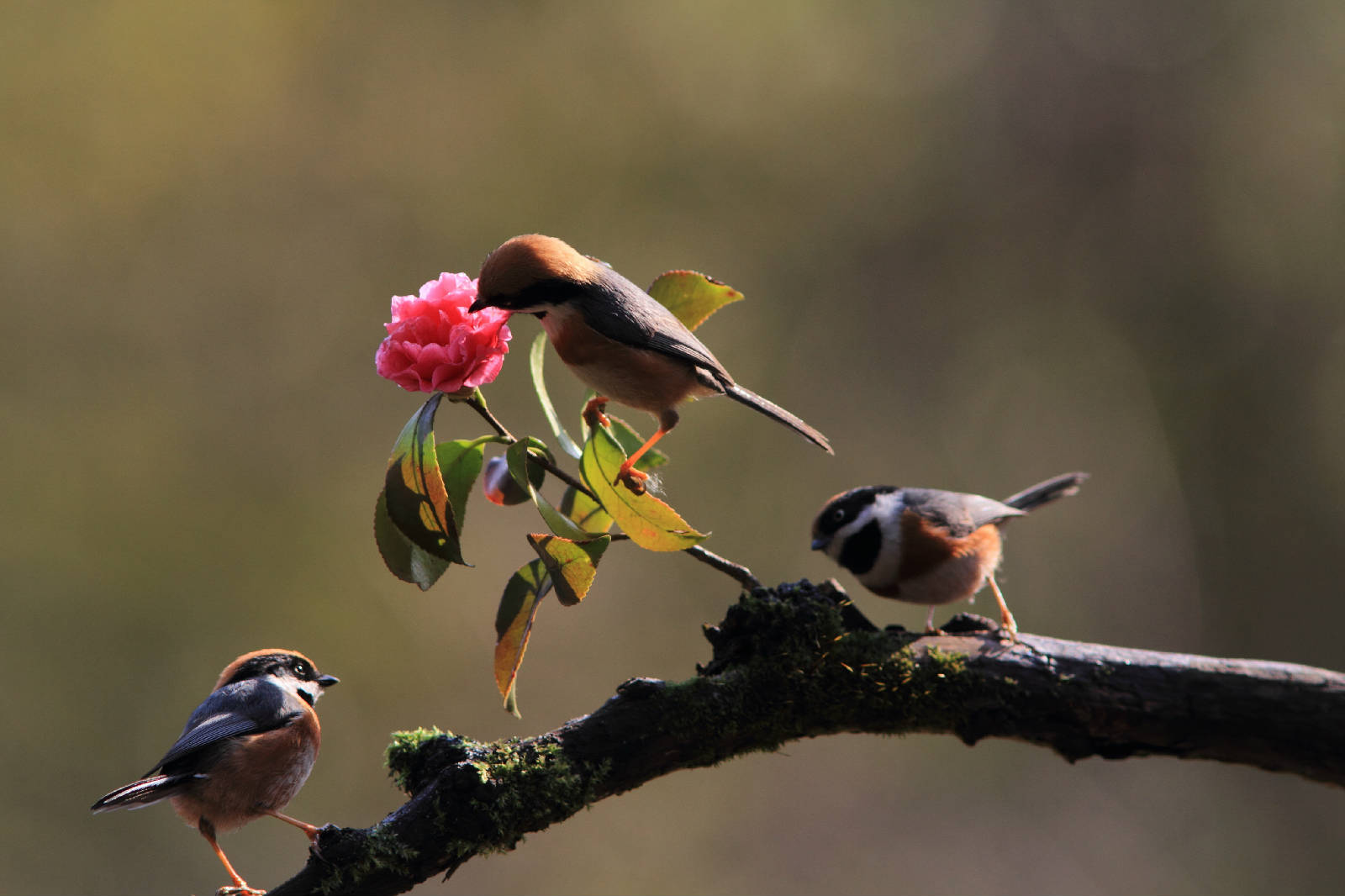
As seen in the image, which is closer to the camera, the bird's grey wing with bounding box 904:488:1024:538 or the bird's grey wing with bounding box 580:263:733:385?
the bird's grey wing with bounding box 580:263:733:385

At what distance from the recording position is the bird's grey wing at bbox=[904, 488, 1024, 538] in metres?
2.91

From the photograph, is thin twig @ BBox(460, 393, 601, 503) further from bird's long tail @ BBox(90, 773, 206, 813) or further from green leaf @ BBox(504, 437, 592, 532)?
bird's long tail @ BBox(90, 773, 206, 813)

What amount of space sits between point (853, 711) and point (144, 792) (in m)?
1.63

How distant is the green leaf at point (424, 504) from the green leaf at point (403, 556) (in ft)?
0.14

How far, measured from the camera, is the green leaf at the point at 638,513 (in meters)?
1.80

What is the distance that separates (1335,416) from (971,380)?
7.29 feet

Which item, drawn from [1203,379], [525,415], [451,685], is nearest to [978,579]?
[525,415]

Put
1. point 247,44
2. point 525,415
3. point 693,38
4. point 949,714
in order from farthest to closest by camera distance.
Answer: point 693,38 → point 247,44 → point 525,415 → point 949,714

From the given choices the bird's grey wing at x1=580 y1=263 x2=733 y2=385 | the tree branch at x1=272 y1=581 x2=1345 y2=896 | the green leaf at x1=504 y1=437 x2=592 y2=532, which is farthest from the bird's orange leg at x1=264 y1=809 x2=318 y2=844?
the bird's grey wing at x1=580 y1=263 x2=733 y2=385

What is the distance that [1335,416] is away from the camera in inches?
234

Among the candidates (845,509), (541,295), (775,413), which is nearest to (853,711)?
(775,413)

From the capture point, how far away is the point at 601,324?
73.7 inches

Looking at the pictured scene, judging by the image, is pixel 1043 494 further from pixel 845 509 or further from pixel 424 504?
pixel 424 504

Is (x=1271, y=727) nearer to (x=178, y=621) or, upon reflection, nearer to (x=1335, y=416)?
(x=1335, y=416)
